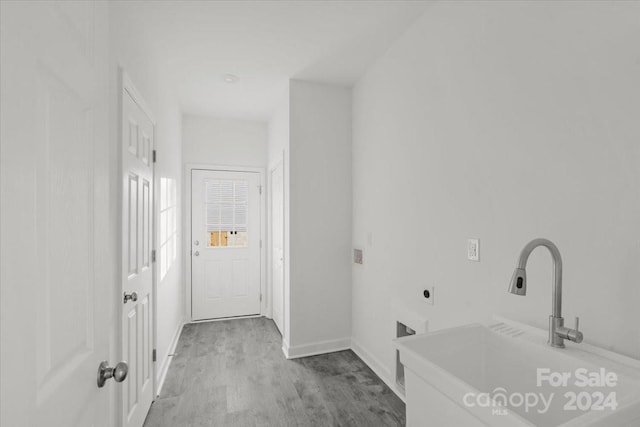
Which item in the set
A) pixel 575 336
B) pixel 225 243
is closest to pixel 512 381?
pixel 575 336

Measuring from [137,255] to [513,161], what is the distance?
2.12 m

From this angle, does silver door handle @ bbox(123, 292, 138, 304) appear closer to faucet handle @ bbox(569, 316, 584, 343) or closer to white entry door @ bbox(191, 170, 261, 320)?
faucet handle @ bbox(569, 316, 584, 343)

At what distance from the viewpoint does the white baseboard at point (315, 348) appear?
3066 mm

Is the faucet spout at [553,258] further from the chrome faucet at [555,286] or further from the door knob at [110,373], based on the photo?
the door knob at [110,373]

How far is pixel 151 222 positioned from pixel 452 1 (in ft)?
7.94

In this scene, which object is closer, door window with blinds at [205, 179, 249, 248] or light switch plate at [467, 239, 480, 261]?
light switch plate at [467, 239, 480, 261]

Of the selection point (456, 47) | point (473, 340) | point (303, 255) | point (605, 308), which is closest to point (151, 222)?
point (303, 255)

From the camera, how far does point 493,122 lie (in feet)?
5.34

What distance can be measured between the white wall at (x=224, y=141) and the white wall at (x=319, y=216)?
4.69 ft

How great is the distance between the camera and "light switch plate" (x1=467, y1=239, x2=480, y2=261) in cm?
171

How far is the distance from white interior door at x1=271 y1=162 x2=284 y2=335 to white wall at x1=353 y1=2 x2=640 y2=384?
129cm

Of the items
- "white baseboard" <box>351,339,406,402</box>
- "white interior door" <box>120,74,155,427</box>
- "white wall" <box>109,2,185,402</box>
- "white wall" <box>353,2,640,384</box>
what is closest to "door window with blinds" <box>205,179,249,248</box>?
"white wall" <box>109,2,185,402</box>

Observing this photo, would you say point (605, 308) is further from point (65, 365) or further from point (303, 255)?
point (303, 255)

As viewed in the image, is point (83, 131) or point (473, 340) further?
point (473, 340)
